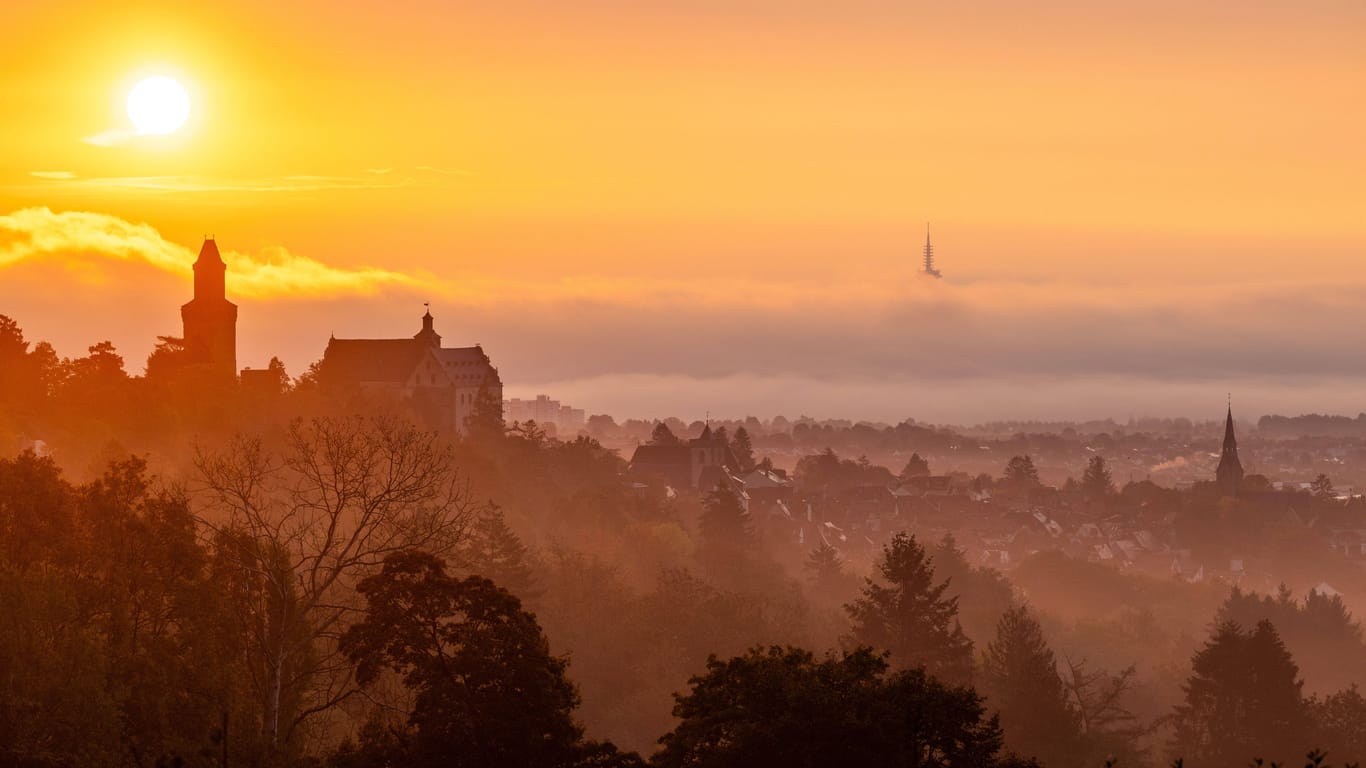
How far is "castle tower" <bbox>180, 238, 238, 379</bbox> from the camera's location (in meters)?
105

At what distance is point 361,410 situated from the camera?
99.3m

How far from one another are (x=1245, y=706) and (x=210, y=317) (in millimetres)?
67270

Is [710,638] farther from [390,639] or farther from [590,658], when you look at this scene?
[390,639]

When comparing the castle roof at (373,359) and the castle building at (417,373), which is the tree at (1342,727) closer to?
the castle building at (417,373)

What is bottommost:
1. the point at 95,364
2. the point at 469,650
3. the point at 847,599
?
the point at 847,599

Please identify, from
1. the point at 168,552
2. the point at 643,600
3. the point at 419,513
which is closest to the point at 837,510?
the point at 643,600

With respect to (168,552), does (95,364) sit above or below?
above

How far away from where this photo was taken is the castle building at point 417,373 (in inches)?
4668

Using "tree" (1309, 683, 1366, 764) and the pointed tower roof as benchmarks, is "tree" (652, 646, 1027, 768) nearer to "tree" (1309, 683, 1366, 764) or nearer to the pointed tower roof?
"tree" (1309, 683, 1366, 764)

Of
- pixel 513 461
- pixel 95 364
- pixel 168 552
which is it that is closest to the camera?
pixel 168 552

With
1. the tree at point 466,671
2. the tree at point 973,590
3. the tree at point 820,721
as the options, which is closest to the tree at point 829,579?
the tree at point 973,590

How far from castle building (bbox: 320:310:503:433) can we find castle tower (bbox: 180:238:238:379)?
33.6 ft

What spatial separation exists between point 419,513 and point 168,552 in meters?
24.9

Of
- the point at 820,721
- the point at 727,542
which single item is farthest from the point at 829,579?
the point at 820,721
